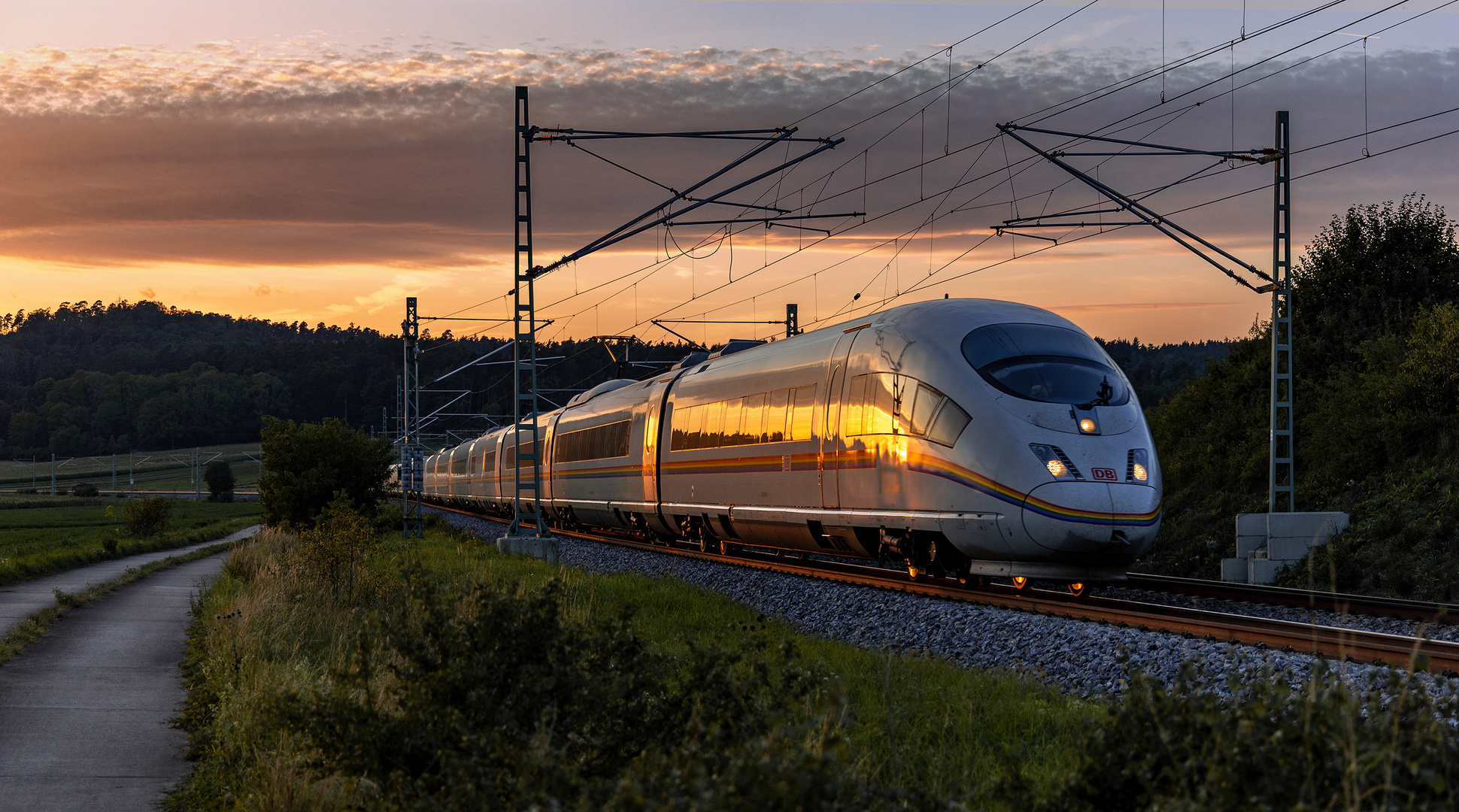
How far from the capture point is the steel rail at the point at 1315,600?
1293cm

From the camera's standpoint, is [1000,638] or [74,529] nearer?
[1000,638]

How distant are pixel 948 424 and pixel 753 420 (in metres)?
6.09

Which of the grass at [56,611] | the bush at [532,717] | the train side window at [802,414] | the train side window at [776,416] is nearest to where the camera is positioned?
the bush at [532,717]

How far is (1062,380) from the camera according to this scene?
47.0 feet

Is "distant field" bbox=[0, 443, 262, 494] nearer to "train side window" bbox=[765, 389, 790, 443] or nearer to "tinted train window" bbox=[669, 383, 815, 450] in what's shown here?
"tinted train window" bbox=[669, 383, 815, 450]

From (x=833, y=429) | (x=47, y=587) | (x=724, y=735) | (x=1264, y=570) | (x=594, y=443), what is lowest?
(x=47, y=587)

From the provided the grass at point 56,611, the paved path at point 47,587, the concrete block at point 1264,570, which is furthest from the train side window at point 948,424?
the paved path at point 47,587

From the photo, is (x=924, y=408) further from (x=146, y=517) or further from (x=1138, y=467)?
(x=146, y=517)

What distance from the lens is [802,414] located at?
17875 mm

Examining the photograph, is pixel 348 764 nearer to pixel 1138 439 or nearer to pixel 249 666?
pixel 249 666

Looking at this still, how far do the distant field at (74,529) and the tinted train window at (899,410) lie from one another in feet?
51.9

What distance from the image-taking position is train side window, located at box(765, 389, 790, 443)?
18.6 m

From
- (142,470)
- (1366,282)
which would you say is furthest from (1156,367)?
(142,470)

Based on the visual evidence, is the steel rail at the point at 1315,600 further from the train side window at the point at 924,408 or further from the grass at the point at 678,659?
the grass at the point at 678,659
